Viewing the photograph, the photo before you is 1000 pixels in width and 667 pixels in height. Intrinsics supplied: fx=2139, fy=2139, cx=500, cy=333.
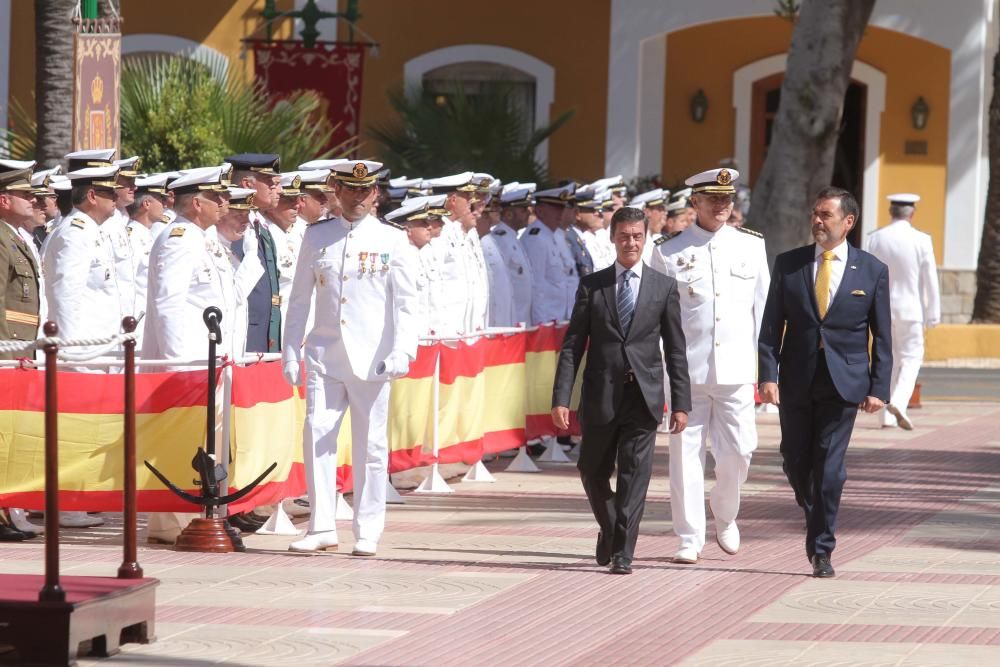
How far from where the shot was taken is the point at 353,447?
37.2 feet

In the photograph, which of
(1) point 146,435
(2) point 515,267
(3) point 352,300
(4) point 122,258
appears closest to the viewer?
(3) point 352,300

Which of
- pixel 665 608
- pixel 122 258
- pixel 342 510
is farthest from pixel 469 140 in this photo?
pixel 665 608

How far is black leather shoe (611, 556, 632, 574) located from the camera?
35.4 ft

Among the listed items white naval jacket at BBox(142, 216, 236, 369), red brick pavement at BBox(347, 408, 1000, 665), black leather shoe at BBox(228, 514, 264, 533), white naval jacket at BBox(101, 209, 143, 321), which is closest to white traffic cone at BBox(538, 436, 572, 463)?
red brick pavement at BBox(347, 408, 1000, 665)

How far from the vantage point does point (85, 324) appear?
41.7 feet

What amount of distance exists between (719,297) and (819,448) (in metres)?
1.07

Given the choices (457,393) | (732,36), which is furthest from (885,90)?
(457,393)

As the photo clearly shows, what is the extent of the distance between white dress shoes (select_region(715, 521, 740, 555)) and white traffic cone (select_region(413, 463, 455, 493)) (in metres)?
3.41

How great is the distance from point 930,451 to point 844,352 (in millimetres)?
6824

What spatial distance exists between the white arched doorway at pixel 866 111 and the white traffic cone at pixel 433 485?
55.3ft

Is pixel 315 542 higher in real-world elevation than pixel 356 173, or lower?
lower

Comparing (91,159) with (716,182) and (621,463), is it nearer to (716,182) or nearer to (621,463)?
(716,182)

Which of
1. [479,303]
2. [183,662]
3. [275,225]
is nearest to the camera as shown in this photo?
[183,662]

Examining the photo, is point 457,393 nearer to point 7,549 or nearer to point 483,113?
point 7,549
